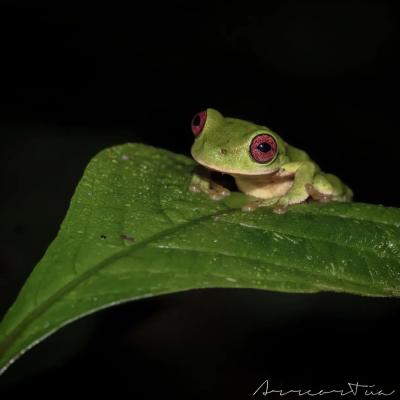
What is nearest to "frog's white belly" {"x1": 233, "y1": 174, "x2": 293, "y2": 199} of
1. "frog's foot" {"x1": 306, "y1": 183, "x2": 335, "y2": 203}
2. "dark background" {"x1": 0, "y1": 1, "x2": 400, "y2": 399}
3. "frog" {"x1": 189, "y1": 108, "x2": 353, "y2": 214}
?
"frog" {"x1": 189, "y1": 108, "x2": 353, "y2": 214}

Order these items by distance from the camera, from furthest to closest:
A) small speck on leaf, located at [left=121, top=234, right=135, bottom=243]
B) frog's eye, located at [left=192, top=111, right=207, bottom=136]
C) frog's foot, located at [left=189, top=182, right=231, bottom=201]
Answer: frog's eye, located at [left=192, top=111, right=207, bottom=136] → frog's foot, located at [left=189, top=182, right=231, bottom=201] → small speck on leaf, located at [left=121, top=234, right=135, bottom=243]

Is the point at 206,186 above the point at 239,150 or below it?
below

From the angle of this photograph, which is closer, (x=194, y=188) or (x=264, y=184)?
(x=194, y=188)

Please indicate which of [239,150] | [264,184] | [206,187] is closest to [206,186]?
[206,187]

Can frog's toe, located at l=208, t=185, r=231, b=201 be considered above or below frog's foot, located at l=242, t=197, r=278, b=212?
above

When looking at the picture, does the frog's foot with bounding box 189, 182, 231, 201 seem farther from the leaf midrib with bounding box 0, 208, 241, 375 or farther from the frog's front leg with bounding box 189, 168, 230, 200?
the leaf midrib with bounding box 0, 208, 241, 375

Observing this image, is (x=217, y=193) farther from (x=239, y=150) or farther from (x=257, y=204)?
(x=239, y=150)

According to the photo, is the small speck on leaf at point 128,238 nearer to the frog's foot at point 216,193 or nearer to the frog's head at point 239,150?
the frog's foot at point 216,193

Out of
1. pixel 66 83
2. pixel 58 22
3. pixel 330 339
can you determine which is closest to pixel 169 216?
pixel 330 339
